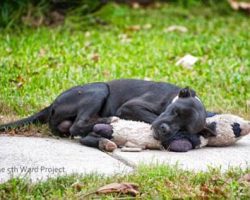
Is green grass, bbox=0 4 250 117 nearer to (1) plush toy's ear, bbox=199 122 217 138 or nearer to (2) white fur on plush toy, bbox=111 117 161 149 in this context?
(1) plush toy's ear, bbox=199 122 217 138

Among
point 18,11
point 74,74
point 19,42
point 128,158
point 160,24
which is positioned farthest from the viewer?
point 160,24

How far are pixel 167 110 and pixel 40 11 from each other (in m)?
6.46

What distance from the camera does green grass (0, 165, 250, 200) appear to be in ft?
16.2

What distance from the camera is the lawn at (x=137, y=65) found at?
5.09 metres

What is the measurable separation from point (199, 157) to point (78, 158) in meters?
0.95

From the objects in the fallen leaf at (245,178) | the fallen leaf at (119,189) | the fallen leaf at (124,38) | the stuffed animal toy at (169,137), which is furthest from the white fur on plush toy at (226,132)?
the fallen leaf at (124,38)

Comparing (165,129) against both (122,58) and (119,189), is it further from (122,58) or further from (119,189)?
(122,58)

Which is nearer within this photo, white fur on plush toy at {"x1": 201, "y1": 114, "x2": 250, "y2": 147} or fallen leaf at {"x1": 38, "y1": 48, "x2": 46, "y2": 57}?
white fur on plush toy at {"x1": 201, "y1": 114, "x2": 250, "y2": 147}

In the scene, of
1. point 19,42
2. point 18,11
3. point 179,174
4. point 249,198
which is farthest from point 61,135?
point 18,11

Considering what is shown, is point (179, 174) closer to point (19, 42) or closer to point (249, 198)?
point (249, 198)

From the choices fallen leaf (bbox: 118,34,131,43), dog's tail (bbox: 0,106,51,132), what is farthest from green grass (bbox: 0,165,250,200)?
fallen leaf (bbox: 118,34,131,43)

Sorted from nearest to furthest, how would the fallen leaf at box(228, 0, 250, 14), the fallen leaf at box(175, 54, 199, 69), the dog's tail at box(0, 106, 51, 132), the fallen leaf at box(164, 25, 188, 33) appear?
the dog's tail at box(0, 106, 51, 132)
the fallen leaf at box(175, 54, 199, 69)
the fallen leaf at box(164, 25, 188, 33)
the fallen leaf at box(228, 0, 250, 14)

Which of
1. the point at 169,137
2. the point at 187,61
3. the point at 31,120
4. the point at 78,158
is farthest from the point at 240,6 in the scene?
the point at 78,158

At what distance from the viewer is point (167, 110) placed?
6.32 meters
